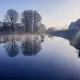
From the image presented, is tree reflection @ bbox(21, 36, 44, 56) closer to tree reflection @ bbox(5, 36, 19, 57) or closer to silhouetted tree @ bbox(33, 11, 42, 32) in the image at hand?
tree reflection @ bbox(5, 36, 19, 57)

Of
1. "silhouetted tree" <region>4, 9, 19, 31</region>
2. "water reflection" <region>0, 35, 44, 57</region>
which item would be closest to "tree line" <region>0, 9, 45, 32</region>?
"silhouetted tree" <region>4, 9, 19, 31</region>

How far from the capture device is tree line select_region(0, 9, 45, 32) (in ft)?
269

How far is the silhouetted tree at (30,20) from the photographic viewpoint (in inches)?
3224

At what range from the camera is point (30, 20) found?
3253 inches

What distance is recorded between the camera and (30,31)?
82438mm

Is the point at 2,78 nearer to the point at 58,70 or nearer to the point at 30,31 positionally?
the point at 58,70

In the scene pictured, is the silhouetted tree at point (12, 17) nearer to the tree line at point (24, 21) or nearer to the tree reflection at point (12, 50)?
the tree line at point (24, 21)

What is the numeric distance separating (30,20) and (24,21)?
9.67 feet

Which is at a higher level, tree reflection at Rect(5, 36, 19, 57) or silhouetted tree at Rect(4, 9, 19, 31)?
silhouetted tree at Rect(4, 9, 19, 31)

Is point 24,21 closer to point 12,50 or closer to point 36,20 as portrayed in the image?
point 36,20

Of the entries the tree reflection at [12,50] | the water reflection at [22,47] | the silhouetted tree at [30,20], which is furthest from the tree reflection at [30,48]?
the silhouetted tree at [30,20]

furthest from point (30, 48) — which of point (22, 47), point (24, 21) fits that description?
point (24, 21)

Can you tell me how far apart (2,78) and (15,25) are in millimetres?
74655

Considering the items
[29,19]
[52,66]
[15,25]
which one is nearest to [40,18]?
[29,19]
